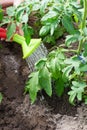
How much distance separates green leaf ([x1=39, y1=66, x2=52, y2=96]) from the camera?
1559 mm

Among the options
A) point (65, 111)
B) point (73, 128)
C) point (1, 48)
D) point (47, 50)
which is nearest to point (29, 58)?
point (47, 50)

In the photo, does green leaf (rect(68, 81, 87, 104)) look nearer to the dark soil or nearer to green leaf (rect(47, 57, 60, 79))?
green leaf (rect(47, 57, 60, 79))

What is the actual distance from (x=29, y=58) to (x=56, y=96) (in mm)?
278

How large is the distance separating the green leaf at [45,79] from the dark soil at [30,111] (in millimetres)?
200

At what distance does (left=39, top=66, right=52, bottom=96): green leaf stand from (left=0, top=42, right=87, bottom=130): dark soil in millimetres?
200

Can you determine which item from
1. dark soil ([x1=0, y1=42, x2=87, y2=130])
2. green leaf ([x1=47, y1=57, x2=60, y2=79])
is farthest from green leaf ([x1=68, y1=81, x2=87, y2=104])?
dark soil ([x1=0, y1=42, x2=87, y2=130])

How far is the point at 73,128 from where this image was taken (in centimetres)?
164

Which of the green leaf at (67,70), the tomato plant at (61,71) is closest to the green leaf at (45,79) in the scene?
the tomato plant at (61,71)

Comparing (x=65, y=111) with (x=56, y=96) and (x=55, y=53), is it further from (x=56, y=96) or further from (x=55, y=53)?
(x=55, y=53)

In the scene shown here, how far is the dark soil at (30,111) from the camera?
1.67 m

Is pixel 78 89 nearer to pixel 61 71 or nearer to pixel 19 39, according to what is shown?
pixel 61 71

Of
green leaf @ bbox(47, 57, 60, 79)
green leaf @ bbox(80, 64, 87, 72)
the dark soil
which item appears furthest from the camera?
the dark soil

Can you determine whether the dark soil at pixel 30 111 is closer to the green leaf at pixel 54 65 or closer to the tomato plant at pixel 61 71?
the tomato plant at pixel 61 71

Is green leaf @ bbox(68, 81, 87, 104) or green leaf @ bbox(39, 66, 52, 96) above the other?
green leaf @ bbox(39, 66, 52, 96)
